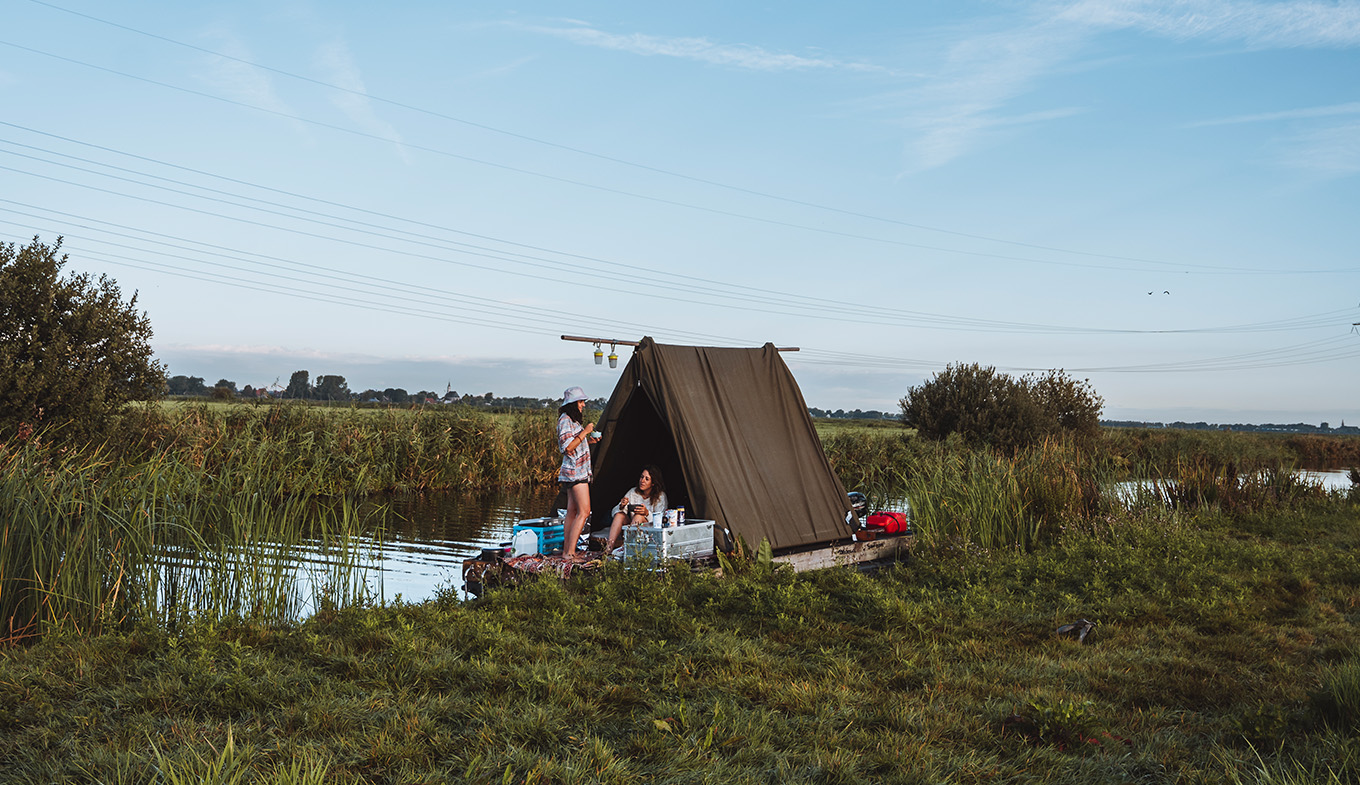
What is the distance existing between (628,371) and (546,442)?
14335 mm

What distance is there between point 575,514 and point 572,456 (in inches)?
24.4

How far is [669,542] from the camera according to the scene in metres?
8.35

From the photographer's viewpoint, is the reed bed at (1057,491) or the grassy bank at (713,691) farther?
the reed bed at (1057,491)

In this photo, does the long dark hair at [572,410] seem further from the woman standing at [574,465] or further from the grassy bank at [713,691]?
the grassy bank at [713,691]

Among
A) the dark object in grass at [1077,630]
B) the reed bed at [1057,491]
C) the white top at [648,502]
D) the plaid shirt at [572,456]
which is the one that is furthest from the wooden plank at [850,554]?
the dark object in grass at [1077,630]

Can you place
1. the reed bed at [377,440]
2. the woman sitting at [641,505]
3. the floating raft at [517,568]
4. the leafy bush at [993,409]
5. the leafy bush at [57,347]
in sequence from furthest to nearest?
1. the leafy bush at [993,409]
2. the reed bed at [377,440]
3. the leafy bush at [57,347]
4. the woman sitting at [641,505]
5. the floating raft at [517,568]

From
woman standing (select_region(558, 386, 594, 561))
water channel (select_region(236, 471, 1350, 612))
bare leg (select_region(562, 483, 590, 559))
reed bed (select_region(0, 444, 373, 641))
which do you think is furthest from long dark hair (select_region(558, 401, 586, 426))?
reed bed (select_region(0, 444, 373, 641))

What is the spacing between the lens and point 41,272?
15.9 metres

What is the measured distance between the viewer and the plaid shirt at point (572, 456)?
355 inches

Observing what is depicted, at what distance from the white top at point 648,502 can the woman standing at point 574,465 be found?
60cm

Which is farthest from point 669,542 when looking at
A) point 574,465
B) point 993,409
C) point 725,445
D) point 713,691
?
point 993,409

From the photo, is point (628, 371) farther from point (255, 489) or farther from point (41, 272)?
point (41, 272)

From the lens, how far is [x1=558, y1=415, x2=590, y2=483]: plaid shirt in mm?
9016

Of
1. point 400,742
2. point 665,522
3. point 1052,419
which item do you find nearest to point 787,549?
point 665,522
